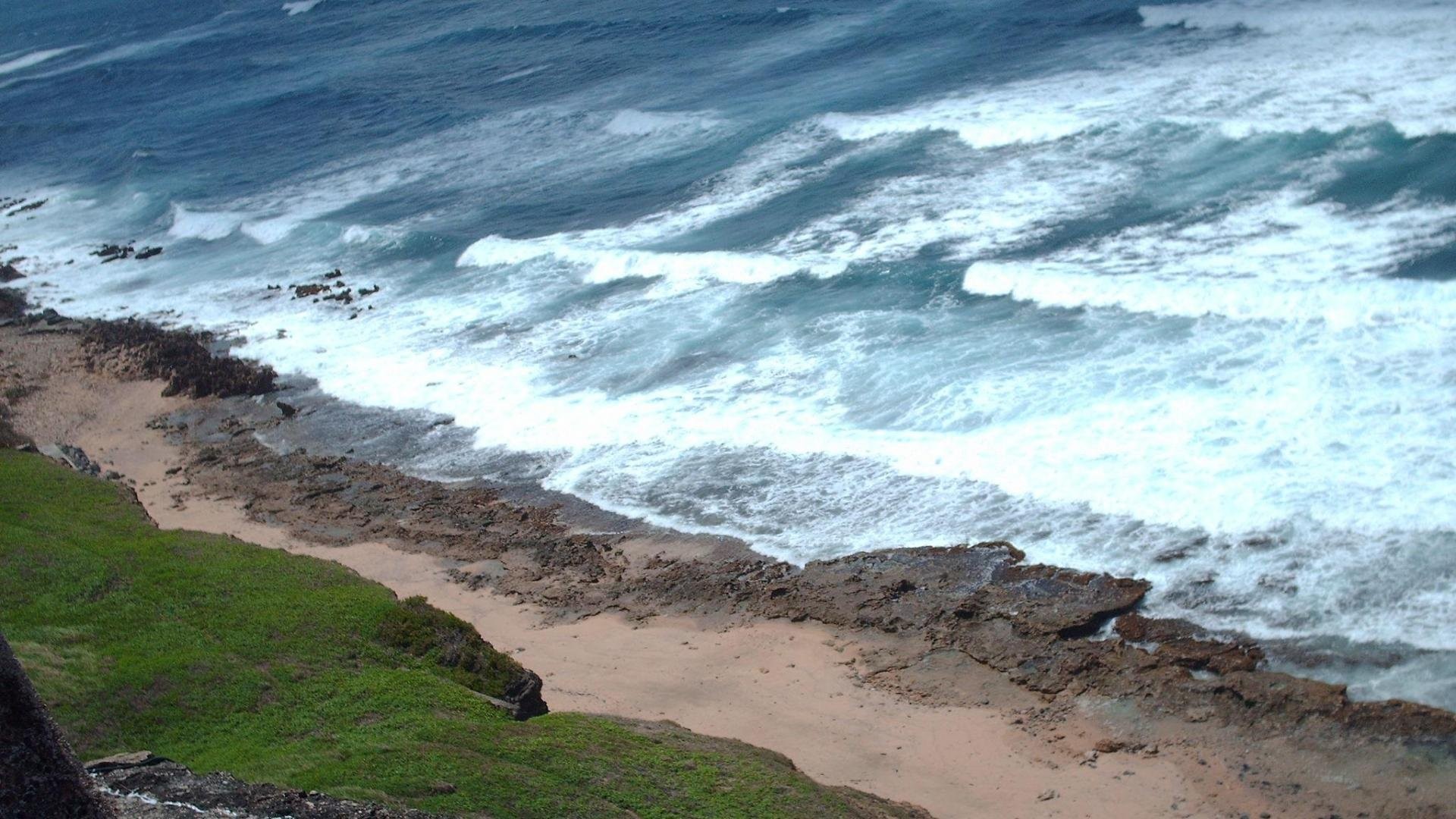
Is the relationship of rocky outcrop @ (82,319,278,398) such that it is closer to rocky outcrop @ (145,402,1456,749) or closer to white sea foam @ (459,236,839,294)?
rocky outcrop @ (145,402,1456,749)

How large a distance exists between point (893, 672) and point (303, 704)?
658 cm

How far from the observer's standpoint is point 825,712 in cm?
1428

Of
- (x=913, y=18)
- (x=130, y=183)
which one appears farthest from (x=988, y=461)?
(x=130, y=183)

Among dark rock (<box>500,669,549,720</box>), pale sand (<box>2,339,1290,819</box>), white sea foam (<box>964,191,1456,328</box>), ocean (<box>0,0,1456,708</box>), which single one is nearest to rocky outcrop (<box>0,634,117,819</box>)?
dark rock (<box>500,669,549,720</box>)

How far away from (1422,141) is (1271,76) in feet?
26.6

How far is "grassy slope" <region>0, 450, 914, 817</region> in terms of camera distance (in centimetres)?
1044

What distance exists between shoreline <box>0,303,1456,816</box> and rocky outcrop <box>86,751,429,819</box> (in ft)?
17.9

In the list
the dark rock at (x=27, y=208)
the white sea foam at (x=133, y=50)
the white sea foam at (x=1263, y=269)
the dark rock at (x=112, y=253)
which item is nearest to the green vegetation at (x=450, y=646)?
the white sea foam at (x=1263, y=269)

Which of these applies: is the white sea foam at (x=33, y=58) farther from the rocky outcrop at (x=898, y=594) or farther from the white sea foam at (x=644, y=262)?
the rocky outcrop at (x=898, y=594)

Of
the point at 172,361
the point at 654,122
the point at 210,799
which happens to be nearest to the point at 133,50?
the point at 654,122

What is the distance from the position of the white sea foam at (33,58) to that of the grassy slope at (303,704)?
9388 centimetres

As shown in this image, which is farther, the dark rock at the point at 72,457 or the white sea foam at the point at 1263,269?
the dark rock at the point at 72,457

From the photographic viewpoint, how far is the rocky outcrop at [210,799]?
8.73 m

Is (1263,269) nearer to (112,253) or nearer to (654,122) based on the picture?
(654,122)
